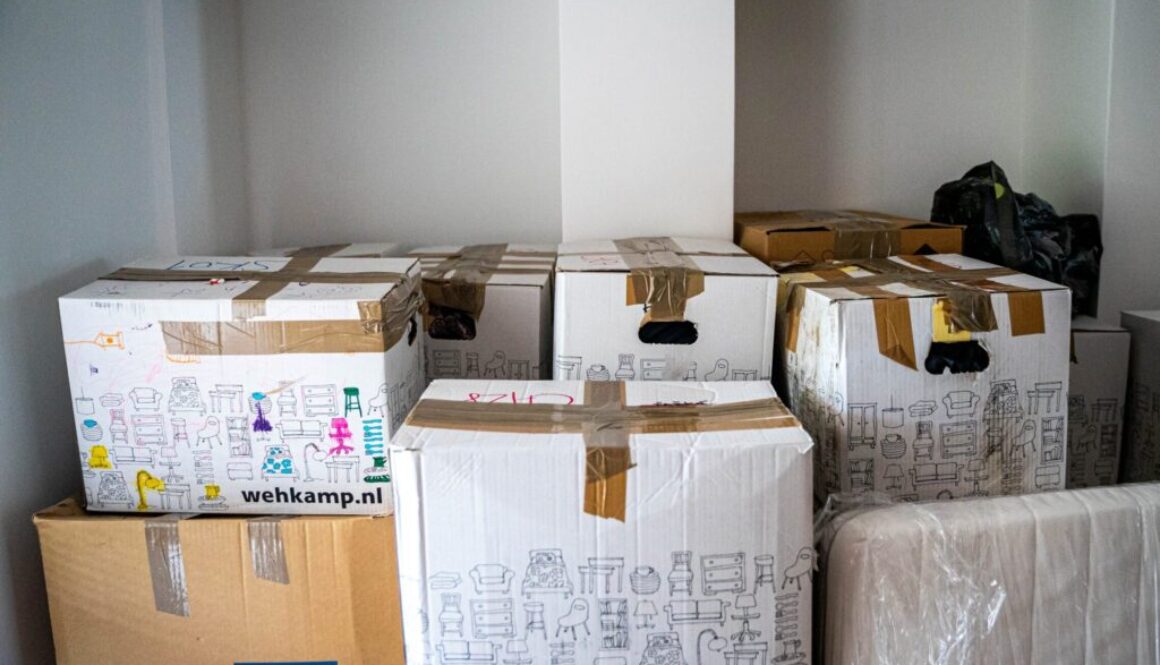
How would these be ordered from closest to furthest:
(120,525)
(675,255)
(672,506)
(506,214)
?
1. (672,506)
2. (120,525)
3. (675,255)
4. (506,214)

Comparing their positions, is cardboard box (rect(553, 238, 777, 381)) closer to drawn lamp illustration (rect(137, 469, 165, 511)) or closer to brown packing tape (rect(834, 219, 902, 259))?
Answer: brown packing tape (rect(834, 219, 902, 259))

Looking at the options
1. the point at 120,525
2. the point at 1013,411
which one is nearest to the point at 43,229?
the point at 120,525

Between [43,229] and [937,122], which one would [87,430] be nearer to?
[43,229]

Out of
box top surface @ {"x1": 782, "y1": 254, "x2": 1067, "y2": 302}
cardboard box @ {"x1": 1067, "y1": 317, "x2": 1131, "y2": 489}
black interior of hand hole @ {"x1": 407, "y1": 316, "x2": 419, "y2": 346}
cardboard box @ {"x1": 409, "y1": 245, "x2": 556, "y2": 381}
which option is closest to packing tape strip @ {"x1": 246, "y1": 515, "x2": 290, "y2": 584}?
black interior of hand hole @ {"x1": 407, "y1": 316, "x2": 419, "y2": 346}

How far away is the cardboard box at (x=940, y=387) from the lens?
4.64 feet

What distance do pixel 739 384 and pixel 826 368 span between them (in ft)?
0.55

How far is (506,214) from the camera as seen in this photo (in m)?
2.50

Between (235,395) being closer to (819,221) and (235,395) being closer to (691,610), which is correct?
(691,610)

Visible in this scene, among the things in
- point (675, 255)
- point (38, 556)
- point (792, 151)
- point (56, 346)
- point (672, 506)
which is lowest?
point (38, 556)

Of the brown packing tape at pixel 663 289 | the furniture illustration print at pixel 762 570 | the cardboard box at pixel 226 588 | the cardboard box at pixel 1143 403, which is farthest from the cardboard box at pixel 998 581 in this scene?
the cardboard box at pixel 226 588

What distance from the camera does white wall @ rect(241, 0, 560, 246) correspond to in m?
2.41

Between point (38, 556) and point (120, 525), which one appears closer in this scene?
point (120, 525)

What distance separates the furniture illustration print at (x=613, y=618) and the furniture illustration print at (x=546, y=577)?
5cm

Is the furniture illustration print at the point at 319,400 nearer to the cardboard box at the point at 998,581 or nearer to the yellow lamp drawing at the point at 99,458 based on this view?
the yellow lamp drawing at the point at 99,458
